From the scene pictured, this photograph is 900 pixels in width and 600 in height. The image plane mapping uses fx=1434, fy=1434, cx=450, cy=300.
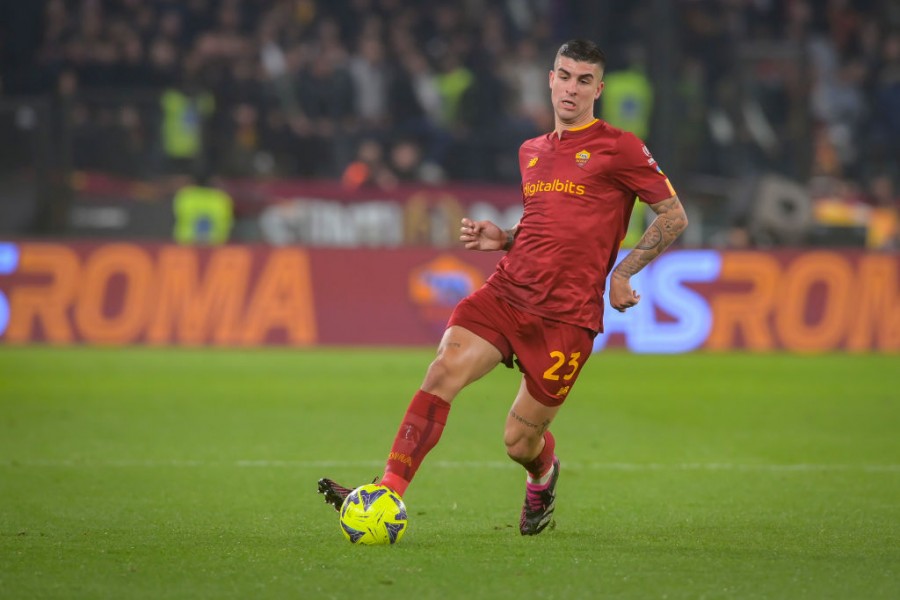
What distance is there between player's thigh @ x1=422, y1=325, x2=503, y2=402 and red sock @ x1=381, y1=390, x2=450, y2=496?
0.17ft

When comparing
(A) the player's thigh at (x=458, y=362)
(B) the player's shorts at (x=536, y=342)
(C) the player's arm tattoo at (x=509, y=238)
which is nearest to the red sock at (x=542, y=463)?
(B) the player's shorts at (x=536, y=342)

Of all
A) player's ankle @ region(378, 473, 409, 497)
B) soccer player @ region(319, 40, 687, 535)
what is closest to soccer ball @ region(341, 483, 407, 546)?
player's ankle @ region(378, 473, 409, 497)

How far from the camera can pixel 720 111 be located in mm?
19922

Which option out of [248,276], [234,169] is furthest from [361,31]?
[248,276]

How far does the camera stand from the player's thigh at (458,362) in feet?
19.8

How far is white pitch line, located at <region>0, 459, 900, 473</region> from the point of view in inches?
334

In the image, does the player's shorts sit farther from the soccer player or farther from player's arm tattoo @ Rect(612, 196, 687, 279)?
player's arm tattoo @ Rect(612, 196, 687, 279)

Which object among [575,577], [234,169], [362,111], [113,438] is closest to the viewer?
[575,577]

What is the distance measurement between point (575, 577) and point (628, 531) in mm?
1163

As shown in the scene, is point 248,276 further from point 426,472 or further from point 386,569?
point 386,569

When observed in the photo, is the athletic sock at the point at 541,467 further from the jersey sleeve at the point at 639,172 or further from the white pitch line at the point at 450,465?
the white pitch line at the point at 450,465

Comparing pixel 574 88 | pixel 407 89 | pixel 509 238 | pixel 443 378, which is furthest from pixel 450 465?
pixel 407 89

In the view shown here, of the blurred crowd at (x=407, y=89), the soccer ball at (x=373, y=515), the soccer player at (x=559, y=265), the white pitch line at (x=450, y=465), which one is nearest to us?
the soccer ball at (x=373, y=515)

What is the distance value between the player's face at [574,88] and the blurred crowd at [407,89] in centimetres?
1126
